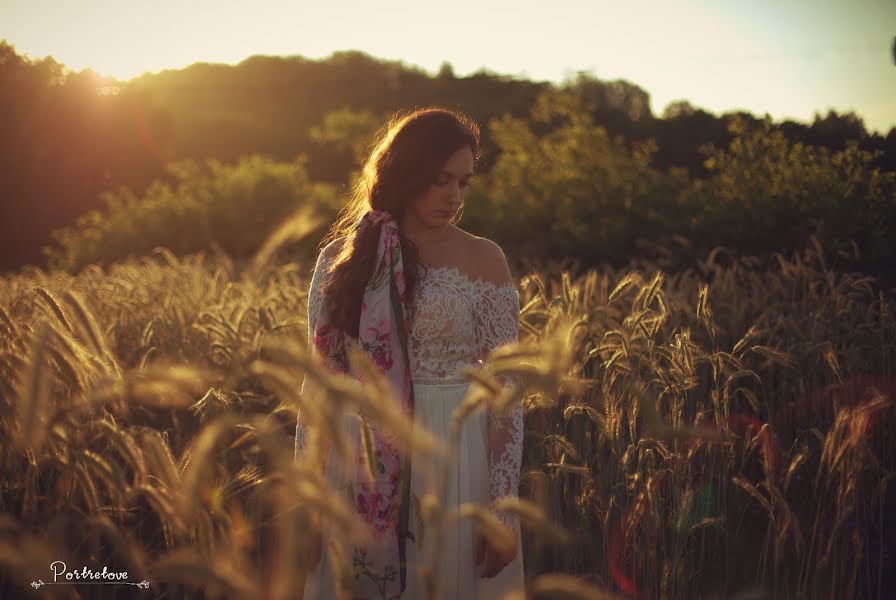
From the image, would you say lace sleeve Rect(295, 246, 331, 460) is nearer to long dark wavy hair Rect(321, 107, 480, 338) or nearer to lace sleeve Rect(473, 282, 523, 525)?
long dark wavy hair Rect(321, 107, 480, 338)

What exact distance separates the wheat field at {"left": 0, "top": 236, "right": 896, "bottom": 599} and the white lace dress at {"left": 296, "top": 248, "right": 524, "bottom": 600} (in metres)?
0.20

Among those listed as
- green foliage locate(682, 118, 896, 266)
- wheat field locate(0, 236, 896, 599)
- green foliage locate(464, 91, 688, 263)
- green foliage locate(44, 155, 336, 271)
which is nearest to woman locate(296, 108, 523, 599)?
wheat field locate(0, 236, 896, 599)

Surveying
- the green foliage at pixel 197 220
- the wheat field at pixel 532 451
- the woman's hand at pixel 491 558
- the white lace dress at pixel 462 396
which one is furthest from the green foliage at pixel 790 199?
the green foliage at pixel 197 220

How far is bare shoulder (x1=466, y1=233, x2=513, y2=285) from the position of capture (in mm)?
2275

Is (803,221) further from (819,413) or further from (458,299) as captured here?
(458,299)

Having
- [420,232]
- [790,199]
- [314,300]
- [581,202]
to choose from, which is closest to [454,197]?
[420,232]

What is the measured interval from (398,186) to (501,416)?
2.87ft

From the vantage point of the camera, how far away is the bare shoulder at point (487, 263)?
7.47 ft

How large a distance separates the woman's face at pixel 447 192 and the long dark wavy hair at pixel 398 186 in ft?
0.06

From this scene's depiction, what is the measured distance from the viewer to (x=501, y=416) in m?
2.16

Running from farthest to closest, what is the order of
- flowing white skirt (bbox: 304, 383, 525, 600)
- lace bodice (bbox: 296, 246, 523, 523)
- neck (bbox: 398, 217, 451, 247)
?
neck (bbox: 398, 217, 451, 247) < lace bodice (bbox: 296, 246, 523, 523) < flowing white skirt (bbox: 304, 383, 525, 600)

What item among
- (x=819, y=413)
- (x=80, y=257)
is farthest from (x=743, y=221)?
(x=80, y=257)

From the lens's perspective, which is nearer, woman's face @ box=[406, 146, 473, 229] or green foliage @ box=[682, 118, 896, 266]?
woman's face @ box=[406, 146, 473, 229]

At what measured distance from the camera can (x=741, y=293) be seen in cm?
502
